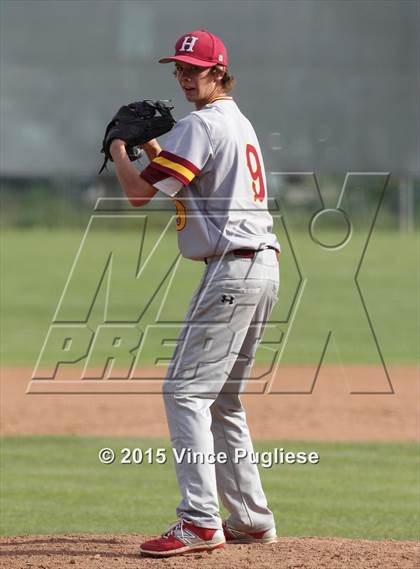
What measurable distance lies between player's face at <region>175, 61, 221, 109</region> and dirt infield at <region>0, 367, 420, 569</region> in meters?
1.84

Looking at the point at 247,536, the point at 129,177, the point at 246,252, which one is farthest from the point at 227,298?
the point at 247,536

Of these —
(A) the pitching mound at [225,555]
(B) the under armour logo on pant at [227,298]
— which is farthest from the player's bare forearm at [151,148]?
(A) the pitching mound at [225,555]

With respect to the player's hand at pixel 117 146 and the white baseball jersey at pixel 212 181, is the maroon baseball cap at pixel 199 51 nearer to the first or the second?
the white baseball jersey at pixel 212 181

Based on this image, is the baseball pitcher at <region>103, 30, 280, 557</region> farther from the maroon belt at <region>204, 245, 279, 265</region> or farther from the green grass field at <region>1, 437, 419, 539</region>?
the green grass field at <region>1, 437, 419, 539</region>

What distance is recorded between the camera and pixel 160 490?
22.6ft

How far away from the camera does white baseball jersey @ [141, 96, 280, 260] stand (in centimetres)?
408

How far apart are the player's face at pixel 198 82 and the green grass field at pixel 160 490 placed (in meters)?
2.52

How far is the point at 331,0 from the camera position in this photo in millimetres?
10180

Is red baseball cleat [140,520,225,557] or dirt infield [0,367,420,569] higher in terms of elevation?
red baseball cleat [140,520,225,557]

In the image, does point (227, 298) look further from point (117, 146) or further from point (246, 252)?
point (117, 146)

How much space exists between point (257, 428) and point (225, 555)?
4600mm

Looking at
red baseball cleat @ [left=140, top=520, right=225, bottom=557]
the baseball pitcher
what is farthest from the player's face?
red baseball cleat @ [left=140, top=520, right=225, bottom=557]

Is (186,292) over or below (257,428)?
below

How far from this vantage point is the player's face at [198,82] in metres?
4.21
